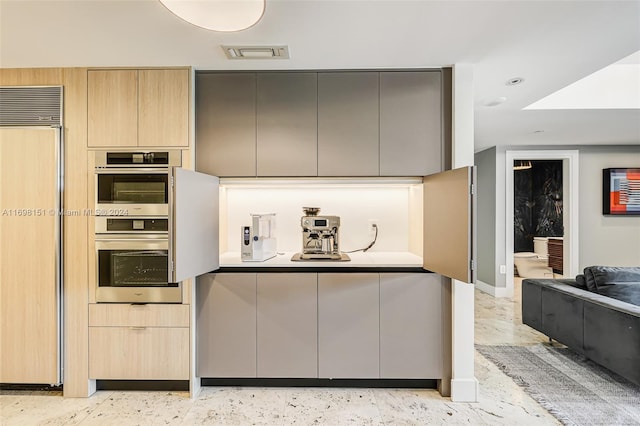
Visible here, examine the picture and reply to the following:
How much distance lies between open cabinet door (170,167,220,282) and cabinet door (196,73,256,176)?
0.16 m

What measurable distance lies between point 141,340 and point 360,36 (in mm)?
2530

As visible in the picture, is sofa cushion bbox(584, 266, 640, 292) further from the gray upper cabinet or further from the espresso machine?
the espresso machine

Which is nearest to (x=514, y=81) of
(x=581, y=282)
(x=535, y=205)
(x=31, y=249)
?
(x=581, y=282)

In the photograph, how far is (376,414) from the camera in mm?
2160

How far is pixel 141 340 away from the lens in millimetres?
2357

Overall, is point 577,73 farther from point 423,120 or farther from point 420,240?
point 420,240

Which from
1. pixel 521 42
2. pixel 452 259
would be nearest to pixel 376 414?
pixel 452 259

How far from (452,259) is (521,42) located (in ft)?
4.55

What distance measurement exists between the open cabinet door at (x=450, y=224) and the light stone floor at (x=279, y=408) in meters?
0.96

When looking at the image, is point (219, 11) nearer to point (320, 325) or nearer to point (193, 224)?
point (193, 224)

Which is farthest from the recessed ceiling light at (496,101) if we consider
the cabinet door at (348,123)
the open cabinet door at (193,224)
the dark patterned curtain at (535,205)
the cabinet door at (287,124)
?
the dark patterned curtain at (535,205)

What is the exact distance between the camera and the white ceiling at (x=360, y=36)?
5.49 ft

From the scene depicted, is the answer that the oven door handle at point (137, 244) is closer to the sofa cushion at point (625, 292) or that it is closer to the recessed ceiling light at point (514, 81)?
the recessed ceiling light at point (514, 81)

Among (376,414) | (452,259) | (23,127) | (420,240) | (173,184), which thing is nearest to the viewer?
(173,184)
